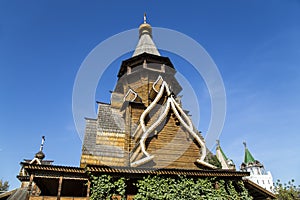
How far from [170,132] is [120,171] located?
581 centimetres

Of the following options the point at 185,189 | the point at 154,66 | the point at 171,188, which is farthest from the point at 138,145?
the point at 154,66

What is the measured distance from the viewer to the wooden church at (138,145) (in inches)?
406

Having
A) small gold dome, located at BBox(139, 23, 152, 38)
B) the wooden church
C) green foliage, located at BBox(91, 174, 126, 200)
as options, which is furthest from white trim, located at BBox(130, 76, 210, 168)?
small gold dome, located at BBox(139, 23, 152, 38)

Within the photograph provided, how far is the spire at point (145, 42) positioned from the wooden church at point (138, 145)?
2.78m

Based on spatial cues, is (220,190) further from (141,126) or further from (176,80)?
(176,80)

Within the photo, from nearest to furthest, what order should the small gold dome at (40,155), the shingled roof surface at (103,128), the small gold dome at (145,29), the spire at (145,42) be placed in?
the shingled roof surface at (103,128)
the small gold dome at (40,155)
the spire at (145,42)
the small gold dome at (145,29)

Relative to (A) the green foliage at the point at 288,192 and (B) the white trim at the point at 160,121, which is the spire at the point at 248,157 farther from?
(B) the white trim at the point at 160,121

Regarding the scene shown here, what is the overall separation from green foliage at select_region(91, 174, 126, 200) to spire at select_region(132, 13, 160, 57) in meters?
14.9

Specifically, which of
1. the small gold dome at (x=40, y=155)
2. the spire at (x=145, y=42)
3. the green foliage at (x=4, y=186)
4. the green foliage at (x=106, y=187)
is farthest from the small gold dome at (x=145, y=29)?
the green foliage at (x=4, y=186)

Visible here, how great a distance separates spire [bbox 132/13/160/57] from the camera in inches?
877

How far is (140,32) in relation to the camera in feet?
86.3

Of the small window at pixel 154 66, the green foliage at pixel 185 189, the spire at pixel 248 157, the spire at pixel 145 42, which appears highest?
the spire at pixel 145 42

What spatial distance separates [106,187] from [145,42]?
1771cm

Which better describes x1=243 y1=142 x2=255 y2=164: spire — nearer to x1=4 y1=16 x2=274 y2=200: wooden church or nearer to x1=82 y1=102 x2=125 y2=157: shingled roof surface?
x1=4 y1=16 x2=274 y2=200: wooden church
